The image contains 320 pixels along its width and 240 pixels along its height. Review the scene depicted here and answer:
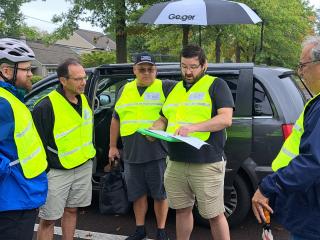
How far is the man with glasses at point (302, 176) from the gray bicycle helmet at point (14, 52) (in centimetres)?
161

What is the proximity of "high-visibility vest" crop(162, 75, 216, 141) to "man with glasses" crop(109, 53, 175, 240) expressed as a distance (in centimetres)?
53

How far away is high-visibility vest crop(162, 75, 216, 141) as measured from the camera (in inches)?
127

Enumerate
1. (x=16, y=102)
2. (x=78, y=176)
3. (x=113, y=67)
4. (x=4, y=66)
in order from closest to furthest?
(x=16, y=102), (x=4, y=66), (x=78, y=176), (x=113, y=67)

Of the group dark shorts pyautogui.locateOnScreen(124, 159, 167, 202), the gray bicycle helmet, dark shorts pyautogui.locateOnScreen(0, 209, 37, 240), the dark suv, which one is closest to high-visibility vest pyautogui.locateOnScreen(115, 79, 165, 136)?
dark shorts pyautogui.locateOnScreen(124, 159, 167, 202)

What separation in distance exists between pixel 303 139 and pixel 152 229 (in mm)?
2932

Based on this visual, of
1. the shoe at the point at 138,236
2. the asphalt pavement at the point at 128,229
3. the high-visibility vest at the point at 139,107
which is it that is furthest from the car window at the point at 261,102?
the shoe at the point at 138,236

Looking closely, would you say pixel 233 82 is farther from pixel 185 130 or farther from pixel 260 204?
pixel 260 204

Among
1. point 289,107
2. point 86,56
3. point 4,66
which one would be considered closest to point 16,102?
point 4,66

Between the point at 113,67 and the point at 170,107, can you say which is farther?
the point at 113,67

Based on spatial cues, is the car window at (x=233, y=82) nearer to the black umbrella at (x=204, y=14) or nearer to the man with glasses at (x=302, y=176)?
the black umbrella at (x=204, y=14)

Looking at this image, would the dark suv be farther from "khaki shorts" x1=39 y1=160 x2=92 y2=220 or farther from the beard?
"khaki shorts" x1=39 y1=160 x2=92 y2=220

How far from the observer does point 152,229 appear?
4.59 metres

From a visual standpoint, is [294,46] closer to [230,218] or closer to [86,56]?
[86,56]

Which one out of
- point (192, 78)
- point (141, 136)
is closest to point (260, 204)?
point (192, 78)
